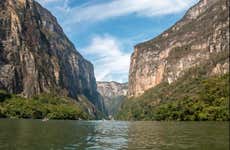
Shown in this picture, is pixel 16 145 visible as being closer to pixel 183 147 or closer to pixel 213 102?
pixel 183 147

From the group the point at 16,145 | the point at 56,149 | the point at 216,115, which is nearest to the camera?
the point at 56,149

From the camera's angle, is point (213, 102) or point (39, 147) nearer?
point (39, 147)

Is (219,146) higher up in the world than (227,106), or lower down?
lower down

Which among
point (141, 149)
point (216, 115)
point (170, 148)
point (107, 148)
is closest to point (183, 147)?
point (170, 148)

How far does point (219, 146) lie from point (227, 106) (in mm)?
129273

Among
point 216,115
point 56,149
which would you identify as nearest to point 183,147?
point 56,149

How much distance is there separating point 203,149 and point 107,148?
1268cm

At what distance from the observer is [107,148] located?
5562 centimetres

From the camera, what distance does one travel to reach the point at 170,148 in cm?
5566

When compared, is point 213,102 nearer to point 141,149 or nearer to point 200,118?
point 200,118

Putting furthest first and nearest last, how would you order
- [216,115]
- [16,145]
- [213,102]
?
[213,102] < [216,115] < [16,145]

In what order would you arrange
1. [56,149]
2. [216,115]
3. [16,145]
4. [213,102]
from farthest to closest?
[213,102], [216,115], [16,145], [56,149]

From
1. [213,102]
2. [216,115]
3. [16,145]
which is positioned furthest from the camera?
[213,102]

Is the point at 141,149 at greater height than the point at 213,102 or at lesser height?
lesser
